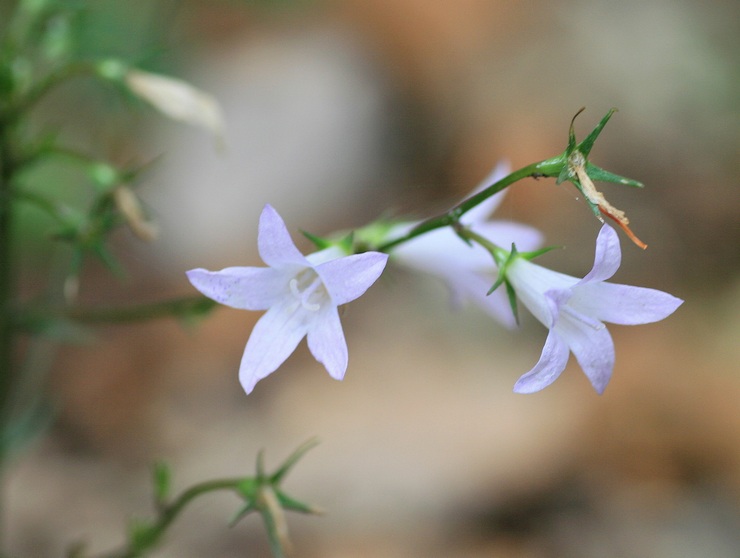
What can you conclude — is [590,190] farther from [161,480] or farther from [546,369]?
[161,480]

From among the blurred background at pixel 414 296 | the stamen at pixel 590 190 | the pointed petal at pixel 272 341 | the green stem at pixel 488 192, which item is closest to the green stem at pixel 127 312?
the pointed petal at pixel 272 341

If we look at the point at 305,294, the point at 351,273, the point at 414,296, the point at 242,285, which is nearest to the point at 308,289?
the point at 305,294

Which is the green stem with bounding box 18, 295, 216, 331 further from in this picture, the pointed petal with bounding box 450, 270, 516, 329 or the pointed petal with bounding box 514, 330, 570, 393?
the pointed petal with bounding box 514, 330, 570, 393

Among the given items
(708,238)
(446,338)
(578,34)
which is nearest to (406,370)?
(446,338)

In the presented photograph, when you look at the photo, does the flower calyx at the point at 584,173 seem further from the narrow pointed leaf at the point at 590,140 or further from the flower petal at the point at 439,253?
the flower petal at the point at 439,253

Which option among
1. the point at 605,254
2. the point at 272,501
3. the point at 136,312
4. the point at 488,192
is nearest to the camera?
the point at 605,254

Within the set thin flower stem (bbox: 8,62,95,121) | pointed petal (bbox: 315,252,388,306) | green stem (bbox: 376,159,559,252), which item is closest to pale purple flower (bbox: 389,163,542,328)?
green stem (bbox: 376,159,559,252)
